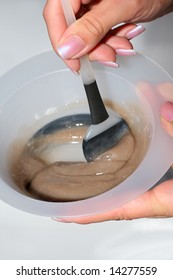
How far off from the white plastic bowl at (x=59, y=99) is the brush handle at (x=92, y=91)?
0.05 meters

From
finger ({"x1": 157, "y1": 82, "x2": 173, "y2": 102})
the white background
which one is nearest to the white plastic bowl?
finger ({"x1": 157, "y1": 82, "x2": 173, "y2": 102})

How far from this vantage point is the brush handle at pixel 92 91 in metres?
0.77

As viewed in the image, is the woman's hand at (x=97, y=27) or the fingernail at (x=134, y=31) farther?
the fingernail at (x=134, y=31)

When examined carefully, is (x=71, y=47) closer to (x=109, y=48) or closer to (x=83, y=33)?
(x=83, y=33)

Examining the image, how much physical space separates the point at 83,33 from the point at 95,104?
0.45 feet

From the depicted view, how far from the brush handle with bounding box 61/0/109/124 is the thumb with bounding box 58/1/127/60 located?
3cm

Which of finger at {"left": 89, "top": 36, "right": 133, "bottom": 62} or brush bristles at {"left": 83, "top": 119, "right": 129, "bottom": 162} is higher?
finger at {"left": 89, "top": 36, "right": 133, "bottom": 62}

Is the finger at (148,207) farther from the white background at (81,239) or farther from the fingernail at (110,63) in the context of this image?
the fingernail at (110,63)

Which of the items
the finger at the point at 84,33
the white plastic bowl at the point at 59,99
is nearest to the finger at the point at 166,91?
the white plastic bowl at the point at 59,99

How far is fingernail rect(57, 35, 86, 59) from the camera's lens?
697 mm

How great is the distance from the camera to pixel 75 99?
895mm

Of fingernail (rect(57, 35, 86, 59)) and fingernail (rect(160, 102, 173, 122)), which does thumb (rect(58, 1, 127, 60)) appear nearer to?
Answer: fingernail (rect(57, 35, 86, 59))

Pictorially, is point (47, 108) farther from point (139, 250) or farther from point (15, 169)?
point (139, 250)
